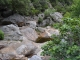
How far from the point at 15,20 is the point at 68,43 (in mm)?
13433

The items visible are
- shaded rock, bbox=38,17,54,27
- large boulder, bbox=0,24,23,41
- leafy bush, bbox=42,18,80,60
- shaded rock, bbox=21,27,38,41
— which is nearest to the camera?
leafy bush, bbox=42,18,80,60

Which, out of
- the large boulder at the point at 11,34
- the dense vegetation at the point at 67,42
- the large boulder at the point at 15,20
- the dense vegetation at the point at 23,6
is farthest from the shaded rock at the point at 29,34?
the dense vegetation at the point at 67,42

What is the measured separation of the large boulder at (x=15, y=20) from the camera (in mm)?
19047

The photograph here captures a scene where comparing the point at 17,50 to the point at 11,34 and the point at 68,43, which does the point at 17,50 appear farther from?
the point at 68,43

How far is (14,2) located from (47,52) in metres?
13.1

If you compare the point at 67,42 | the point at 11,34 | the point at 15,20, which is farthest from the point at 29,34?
the point at 67,42

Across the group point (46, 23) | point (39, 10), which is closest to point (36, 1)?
point (39, 10)

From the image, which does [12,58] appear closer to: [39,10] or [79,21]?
[79,21]

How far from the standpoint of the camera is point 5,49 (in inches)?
482

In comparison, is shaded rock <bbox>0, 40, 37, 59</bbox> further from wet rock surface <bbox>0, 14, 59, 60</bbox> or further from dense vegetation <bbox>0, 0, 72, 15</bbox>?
dense vegetation <bbox>0, 0, 72, 15</bbox>

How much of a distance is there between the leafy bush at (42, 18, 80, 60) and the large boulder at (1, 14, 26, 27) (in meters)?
12.7

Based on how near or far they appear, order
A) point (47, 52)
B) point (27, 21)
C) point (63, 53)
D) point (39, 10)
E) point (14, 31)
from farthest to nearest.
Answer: point (39, 10), point (27, 21), point (14, 31), point (47, 52), point (63, 53)

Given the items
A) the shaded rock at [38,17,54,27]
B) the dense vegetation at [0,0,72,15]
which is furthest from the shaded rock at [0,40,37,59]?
the shaded rock at [38,17,54,27]

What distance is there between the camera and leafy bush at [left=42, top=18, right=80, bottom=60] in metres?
6.13
